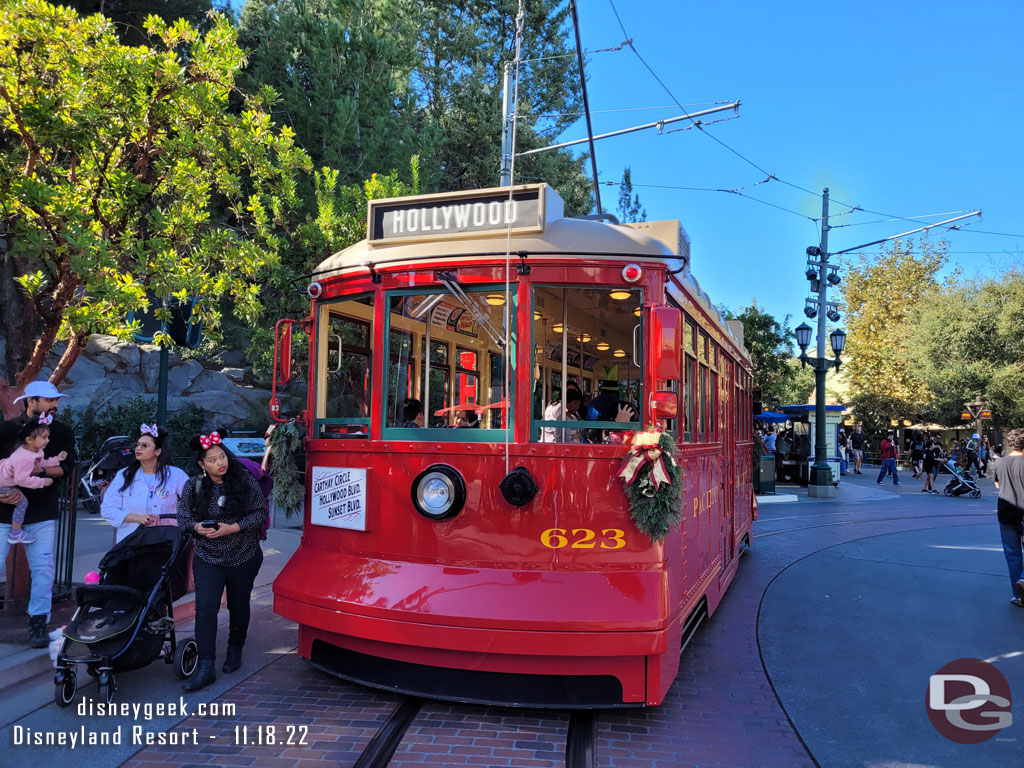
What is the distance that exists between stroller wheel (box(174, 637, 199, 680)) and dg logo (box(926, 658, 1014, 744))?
4756mm

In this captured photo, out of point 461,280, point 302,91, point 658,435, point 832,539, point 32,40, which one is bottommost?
point 832,539

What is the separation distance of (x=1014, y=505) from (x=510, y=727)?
19.4ft

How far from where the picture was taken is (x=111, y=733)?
4.03 m

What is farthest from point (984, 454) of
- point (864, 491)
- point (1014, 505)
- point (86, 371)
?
point (86, 371)

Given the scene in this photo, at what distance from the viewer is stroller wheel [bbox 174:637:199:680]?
16.0ft

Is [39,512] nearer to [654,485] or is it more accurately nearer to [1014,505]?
[654,485]

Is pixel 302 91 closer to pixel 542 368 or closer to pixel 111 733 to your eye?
pixel 542 368

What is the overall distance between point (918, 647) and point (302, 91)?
1391 centimetres

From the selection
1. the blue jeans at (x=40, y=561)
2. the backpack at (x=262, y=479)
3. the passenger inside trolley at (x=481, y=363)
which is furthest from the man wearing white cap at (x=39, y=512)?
the passenger inside trolley at (x=481, y=363)

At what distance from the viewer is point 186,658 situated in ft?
16.2

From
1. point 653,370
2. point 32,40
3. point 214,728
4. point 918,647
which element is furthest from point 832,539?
point 32,40

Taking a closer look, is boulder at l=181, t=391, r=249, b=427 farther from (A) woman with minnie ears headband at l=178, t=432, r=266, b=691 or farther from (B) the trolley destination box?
(B) the trolley destination box

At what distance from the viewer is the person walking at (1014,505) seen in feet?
23.8

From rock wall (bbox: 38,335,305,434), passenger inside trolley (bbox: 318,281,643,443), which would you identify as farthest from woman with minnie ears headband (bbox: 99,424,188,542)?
rock wall (bbox: 38,335,305,434)
